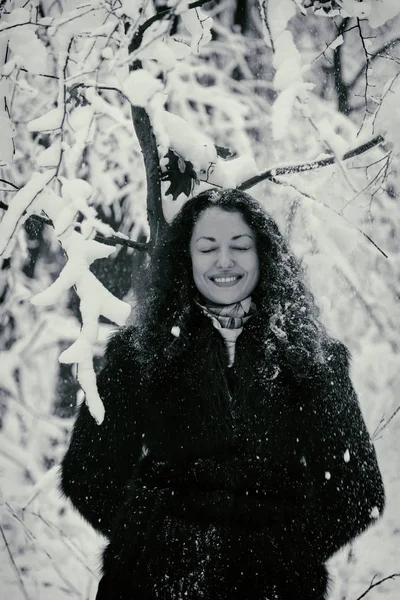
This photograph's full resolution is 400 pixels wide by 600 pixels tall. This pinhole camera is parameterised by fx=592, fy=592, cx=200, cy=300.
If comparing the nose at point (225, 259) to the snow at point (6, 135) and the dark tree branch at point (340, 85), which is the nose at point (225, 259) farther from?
the dark tree branch at point (340, 85)

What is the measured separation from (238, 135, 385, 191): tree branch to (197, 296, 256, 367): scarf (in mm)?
463

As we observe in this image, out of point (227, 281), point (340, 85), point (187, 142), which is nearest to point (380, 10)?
point (187, 142)

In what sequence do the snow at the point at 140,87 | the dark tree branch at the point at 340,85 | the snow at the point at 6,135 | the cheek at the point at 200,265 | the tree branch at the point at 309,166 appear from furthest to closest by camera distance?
the dark tree branch at the point at 340,85 → the cheek at the point at 200,265 → the tree branch at the point at 309,166 → the snow at the point at 6,135 → the snow at the point at 140,87

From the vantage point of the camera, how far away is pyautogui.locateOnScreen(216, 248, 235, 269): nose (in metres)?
2.01

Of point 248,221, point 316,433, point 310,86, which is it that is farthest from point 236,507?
point 310,86

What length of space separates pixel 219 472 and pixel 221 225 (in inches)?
32.8

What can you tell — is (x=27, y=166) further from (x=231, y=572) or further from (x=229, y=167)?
(x=231, y=572)

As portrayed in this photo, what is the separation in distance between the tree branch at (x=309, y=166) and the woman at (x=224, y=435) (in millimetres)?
142

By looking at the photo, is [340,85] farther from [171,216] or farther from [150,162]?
[150,162]

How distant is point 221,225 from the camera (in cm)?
207

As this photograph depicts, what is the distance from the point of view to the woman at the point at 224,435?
6.07ft

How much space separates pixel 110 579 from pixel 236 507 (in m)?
0.48

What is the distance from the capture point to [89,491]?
206cm

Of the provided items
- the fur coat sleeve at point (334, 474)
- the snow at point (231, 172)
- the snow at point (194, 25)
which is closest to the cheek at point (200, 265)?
the snow at point (231, 172)
